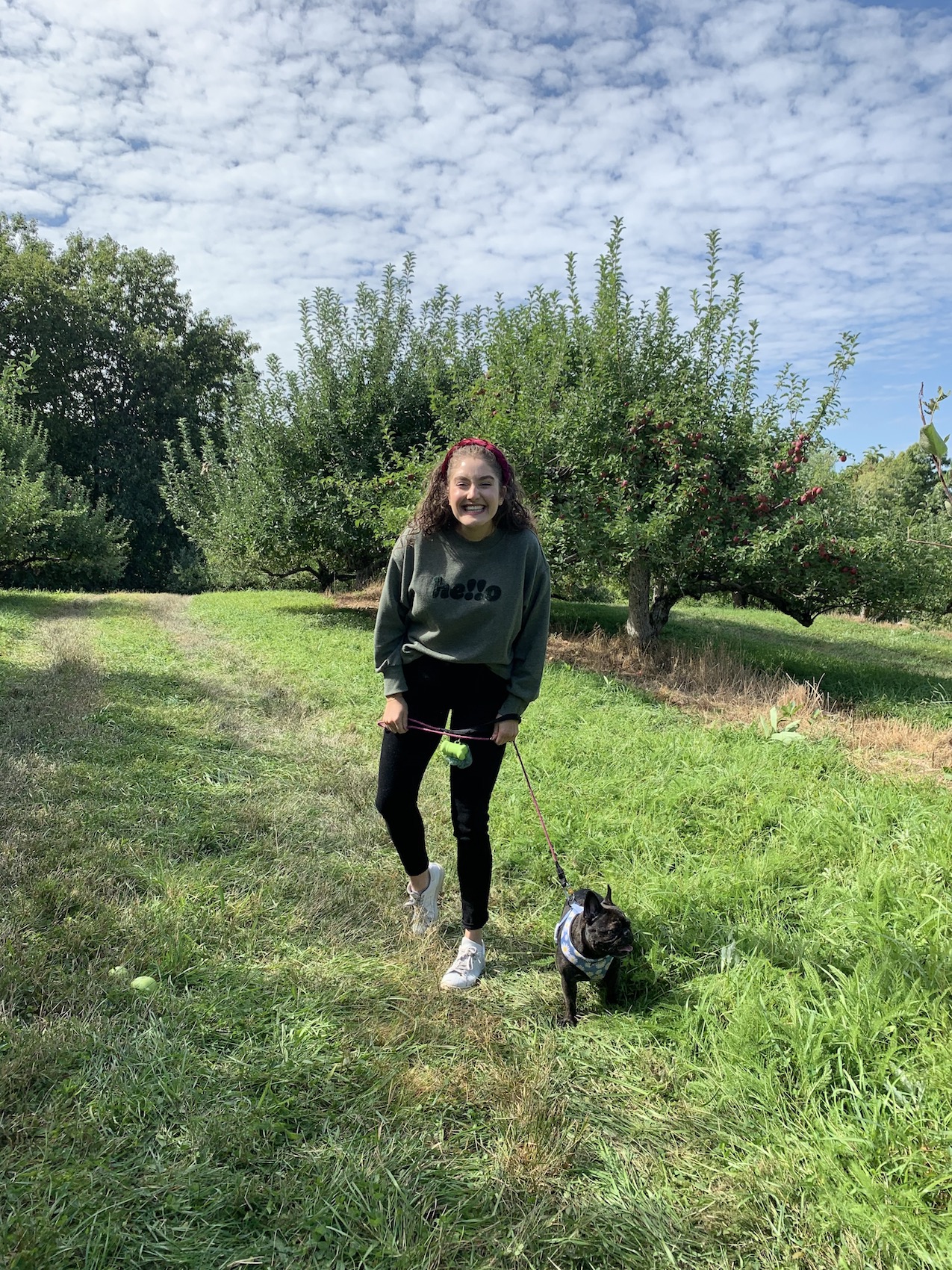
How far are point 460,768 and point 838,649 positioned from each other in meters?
14.3

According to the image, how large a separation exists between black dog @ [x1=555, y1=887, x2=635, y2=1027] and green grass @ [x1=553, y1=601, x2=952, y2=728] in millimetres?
5541

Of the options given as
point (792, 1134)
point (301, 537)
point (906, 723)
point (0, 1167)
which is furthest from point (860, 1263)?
point (301, 537)

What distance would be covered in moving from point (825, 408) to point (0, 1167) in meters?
9.94

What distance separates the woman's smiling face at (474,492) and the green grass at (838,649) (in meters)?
5.98

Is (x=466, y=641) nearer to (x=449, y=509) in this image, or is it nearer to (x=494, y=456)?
(x=449, y=509)

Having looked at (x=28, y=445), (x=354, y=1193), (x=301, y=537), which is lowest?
(x=354, y=1193)

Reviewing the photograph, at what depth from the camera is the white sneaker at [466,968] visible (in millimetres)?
2709

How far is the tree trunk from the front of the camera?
35.3 ft

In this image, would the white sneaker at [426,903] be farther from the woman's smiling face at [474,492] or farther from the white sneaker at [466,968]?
the woman's smiling face at [474,492]

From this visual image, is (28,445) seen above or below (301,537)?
above

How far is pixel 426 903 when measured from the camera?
313 centimetres

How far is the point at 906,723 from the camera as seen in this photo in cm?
648

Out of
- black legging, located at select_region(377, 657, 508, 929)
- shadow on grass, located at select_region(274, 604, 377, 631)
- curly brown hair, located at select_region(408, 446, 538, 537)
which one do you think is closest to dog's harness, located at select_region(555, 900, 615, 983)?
black legging, located at select_region(377, 657, 508, 929)

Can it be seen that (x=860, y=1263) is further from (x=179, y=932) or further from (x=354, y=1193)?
(x=179, y=932)
